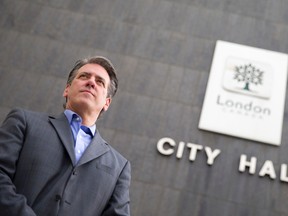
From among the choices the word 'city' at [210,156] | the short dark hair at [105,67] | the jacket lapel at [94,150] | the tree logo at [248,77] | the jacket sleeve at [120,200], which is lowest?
the jacket sleeve at [120,200]

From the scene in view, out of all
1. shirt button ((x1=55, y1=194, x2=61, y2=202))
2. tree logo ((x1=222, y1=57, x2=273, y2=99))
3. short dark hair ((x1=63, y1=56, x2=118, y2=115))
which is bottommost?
shirt button ((x1=55, y1=194, x2=61, y2=202))

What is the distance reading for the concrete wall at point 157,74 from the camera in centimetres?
533

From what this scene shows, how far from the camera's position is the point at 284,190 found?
5.37 m

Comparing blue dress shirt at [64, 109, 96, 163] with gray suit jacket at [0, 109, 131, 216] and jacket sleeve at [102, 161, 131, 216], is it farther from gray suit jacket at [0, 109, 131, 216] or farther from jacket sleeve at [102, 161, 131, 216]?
jacket sleeve at [102, 161, 131, 216]

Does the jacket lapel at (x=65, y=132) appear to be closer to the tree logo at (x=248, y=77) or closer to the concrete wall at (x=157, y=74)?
the concrete wall at (x=157, y=74)

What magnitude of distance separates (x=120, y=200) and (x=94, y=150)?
0.31m

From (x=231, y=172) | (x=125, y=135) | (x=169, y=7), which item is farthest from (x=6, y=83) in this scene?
(x=231, y=172)

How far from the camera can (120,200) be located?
1.72 meters

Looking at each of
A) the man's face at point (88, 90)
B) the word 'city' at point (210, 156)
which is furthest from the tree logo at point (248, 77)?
the man's face at point (88, 90)

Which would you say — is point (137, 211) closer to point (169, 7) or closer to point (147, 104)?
point (147, 104)

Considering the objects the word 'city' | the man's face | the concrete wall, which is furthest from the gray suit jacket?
the word 'city'

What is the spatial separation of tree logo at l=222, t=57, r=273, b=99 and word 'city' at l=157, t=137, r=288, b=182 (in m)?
1.30

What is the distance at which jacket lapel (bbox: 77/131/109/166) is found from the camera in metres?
1.61

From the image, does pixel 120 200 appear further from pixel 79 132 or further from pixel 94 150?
pixel 79 132
